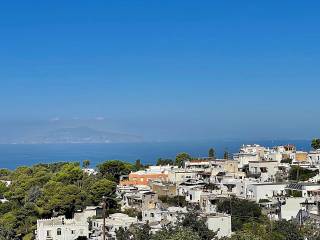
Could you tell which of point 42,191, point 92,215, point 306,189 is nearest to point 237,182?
Result: point 306,189

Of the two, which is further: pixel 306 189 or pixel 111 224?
pixel 306 189

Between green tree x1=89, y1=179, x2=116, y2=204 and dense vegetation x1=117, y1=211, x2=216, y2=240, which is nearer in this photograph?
dense vegetation x1=117, y1=211, x2=216, y2=240

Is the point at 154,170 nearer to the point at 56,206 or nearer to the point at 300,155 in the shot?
the point at 300,155

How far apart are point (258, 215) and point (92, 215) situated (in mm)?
10550

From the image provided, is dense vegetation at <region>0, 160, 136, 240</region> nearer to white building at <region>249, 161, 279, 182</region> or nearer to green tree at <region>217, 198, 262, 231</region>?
green tree at <region>217, 198, 262, 231</region>

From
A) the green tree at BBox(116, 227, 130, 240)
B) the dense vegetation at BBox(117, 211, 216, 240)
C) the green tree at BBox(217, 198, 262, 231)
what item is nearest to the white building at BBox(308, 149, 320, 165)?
the green tree at BBox(217, 198, 262, 231)

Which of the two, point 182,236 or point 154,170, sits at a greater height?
point 154,170

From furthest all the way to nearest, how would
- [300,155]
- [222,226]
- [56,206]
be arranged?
1. [300,155]
2. [56,206]
3. [222,226]

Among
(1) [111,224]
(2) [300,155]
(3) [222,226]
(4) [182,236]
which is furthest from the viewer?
(2) [300,155]

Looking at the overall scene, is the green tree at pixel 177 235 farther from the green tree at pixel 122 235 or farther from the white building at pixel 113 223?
the white building at pixel 113 223

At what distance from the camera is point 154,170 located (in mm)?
57250

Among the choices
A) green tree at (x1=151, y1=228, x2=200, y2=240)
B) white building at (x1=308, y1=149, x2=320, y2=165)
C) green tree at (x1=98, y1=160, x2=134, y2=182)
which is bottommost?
green tree at (x1=151, y1=228, x2=200, y2=240)

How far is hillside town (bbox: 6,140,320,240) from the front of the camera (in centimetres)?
3250

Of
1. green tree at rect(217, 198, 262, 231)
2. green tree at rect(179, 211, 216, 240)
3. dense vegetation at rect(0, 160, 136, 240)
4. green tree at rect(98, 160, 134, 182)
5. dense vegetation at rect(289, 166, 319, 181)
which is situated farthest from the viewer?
green tree at rect(98, 160, 134, 182)
